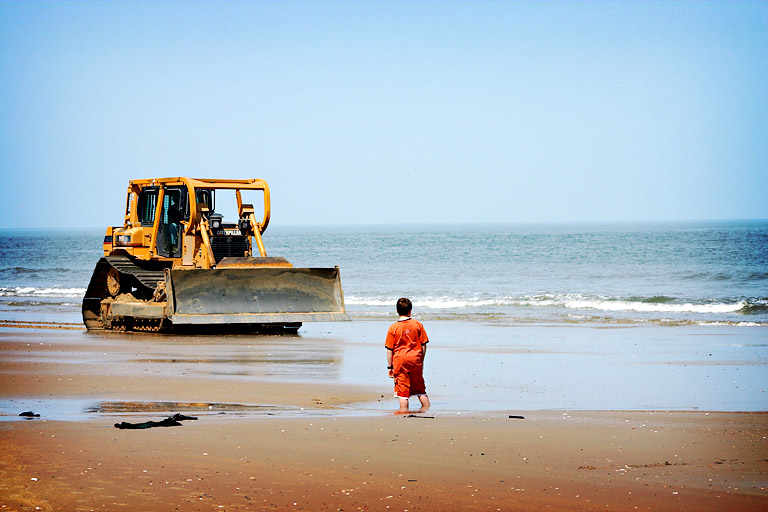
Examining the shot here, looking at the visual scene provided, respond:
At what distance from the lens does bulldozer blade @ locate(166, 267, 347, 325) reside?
1795 centimetres

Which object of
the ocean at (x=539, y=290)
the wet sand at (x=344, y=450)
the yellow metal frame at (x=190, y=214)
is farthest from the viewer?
the ocean at (x=539, y=290)

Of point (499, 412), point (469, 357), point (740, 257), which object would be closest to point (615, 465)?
point (499, 412)

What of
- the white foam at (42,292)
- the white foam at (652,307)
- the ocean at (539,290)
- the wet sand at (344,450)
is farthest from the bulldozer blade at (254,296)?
the white foam at (42,292)

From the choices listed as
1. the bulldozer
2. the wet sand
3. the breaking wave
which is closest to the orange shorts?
the wet sand

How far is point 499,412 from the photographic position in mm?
9781

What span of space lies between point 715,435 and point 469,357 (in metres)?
7.12

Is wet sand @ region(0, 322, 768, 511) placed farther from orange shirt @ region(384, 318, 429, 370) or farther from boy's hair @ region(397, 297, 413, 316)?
boy's hair @ region(397, 297, 413, 316)

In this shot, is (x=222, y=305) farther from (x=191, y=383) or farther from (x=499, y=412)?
(x=499, y=412)

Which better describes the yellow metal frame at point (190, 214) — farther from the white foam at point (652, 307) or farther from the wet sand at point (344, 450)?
the white foam at point (652, 307)

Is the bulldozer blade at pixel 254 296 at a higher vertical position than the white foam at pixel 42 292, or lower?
higher

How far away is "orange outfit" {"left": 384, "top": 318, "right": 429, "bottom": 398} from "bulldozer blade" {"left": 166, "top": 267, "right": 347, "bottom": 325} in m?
8.32

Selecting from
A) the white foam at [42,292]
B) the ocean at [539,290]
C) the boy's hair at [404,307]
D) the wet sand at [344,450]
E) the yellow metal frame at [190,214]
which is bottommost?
the white foam at [42,292]

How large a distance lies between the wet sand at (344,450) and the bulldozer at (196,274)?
527cm

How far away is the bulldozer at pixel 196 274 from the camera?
18.1m
